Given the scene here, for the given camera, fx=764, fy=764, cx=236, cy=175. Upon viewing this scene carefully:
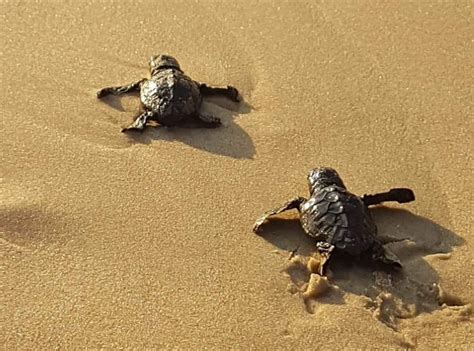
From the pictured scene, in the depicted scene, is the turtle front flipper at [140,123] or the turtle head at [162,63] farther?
the turtle head at [162,63]

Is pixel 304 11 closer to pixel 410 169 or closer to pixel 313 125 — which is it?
pixel 313 125

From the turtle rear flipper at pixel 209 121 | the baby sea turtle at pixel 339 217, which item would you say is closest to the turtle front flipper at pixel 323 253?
the baby sea turtle at pixel 339 217

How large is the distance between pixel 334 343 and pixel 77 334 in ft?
3.29

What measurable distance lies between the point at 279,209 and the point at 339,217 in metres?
0.31

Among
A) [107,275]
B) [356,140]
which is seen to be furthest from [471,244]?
[107,275]

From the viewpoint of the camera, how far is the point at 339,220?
3.46m

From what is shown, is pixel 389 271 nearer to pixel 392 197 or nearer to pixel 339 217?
pixel 339 217

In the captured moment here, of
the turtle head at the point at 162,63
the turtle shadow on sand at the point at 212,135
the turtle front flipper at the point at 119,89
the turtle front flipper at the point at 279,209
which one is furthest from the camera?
the turtle head at the point at 162,63

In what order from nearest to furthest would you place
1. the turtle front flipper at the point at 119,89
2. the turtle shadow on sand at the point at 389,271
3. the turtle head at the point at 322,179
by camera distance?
the turtle shadow on sand at the point at 389,271 < the turtle head at the point at 322,179 < the turtle front flipper at the point at 119,89

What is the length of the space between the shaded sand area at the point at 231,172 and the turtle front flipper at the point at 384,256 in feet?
0.21

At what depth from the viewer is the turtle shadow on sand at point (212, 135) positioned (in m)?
4.12

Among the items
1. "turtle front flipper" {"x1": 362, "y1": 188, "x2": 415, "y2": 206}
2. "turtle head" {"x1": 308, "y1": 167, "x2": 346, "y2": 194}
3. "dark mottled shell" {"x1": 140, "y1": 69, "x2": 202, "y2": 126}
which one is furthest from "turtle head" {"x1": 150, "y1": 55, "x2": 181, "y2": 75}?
"turtle front flipper" {"x1": 362, "y1": 188, "x2": 415, "y2": 206}

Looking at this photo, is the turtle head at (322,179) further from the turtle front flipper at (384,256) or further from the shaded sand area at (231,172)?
the turtle front flipper at (384,256)

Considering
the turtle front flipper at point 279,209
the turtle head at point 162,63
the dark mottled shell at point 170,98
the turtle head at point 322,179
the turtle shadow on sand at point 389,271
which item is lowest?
the turtle shadow on sand at point 389,271
